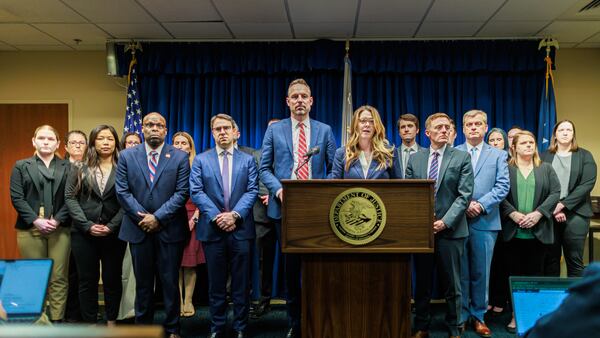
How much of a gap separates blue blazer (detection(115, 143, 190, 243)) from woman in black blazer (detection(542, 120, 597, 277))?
293 centimetres

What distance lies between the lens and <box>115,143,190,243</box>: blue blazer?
2977 millimetres

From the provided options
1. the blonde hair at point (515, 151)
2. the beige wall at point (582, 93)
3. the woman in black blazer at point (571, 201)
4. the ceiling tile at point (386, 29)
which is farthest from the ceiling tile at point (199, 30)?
the beige wall at point (582, 93)

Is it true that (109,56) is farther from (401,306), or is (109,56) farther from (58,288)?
(401,306)

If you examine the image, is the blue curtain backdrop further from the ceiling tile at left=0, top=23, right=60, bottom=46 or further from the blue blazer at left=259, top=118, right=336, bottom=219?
the blue blazer at left=259, top=118, right=336, bottom=219

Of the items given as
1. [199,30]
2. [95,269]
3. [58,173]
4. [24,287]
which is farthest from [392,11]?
[24,287]

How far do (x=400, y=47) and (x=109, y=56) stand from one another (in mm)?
3226

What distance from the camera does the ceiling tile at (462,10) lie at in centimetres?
384

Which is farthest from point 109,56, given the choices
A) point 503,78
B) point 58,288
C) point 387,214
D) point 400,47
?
point 503,78

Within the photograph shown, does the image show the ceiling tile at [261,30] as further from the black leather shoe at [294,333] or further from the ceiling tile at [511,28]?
the black leather shoe at [294,333]

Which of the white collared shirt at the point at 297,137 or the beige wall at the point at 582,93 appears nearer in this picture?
the white collared shirt at the point at 297,137

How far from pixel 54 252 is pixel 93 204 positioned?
0.60 meters

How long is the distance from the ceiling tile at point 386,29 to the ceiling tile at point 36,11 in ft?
9.01

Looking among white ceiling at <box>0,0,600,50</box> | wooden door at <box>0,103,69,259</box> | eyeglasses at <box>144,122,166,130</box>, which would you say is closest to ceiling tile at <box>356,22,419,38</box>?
white ceiling at <box>0,0,600,50</box>

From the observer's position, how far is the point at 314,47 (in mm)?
4926
